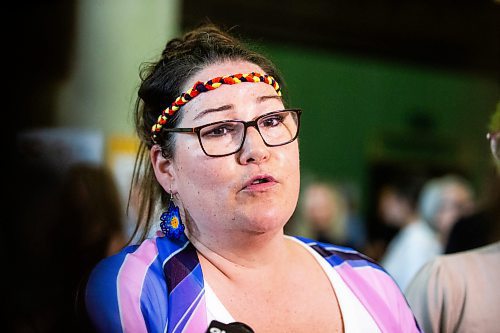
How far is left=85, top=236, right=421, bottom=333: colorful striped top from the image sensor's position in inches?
63.5

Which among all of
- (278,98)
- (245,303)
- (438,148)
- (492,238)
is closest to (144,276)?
(245,303)

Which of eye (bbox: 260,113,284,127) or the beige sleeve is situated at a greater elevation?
eye (bbox: 260,113,284,127)

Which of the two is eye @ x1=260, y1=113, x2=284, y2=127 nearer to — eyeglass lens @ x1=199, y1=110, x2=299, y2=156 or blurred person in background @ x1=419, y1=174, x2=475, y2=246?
eyeglass lens @ x1=199, y1=110, x2=299, y2=156

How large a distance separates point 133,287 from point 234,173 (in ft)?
1.14

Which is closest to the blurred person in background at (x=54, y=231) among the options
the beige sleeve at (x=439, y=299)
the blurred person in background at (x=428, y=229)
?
the beige sleeve at (x=439, y=299)

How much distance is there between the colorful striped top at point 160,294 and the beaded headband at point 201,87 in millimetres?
304

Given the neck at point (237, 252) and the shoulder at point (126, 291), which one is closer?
the shoulder at point (126, 291)

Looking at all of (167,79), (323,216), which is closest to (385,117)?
(323,216)

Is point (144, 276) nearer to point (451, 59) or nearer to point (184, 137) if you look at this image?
point (184, 137)

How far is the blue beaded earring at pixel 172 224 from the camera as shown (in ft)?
6.05

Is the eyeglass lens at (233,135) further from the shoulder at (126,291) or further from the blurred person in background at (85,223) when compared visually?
the blurred person in background at (85,223)

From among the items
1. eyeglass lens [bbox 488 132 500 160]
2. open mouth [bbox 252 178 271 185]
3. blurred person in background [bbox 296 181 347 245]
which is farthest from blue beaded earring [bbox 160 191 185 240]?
blurred person in background [bbox 296 181 347 245]

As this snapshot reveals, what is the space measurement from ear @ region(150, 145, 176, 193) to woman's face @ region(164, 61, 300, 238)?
0.02 m

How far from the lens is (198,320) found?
5.36ft
